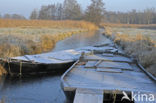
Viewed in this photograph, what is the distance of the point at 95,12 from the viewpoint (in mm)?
59500

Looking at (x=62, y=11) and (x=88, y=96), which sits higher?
(x=62, y=11)

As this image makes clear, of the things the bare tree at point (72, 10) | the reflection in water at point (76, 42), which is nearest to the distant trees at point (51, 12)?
the bare tree at point (72, 10)

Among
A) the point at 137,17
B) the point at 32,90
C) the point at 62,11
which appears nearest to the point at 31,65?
the point at 32,90

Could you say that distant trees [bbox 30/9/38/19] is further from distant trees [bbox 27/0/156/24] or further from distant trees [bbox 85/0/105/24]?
distant trees [bbox 85/0/105/24]

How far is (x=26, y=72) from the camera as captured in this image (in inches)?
355

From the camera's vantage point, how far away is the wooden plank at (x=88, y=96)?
4.83 metres

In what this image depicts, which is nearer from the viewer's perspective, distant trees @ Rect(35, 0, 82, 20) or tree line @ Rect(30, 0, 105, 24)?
tree line @ Rect(30, 0, 105, 24)

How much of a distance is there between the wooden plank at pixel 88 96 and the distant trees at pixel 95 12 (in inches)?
2107

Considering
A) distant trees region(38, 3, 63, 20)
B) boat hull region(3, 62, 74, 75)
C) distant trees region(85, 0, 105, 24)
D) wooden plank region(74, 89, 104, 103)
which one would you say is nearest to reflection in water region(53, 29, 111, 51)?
boat hull region(3, 62, 74, 75)

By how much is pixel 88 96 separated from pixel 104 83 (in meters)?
1.24

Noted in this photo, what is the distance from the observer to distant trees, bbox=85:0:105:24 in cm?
5800

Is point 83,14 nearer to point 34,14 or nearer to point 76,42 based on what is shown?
point 34,14

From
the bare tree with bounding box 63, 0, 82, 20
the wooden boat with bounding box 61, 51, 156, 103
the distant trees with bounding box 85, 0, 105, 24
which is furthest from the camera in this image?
the bare tree with bounding box 63, 0, 82, 20

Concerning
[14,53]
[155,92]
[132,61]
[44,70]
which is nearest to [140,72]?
[132,61]
